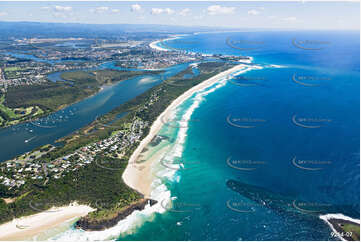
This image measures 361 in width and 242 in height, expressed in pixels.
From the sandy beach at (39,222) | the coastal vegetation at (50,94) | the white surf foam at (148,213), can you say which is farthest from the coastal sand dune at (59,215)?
the coastal vegetation at (50,94)

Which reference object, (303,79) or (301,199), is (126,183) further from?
(303,79)

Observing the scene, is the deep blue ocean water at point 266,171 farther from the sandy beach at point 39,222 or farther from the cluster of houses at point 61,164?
the cluster of houses at point 61,164

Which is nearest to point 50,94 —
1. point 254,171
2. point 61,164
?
point 61,164

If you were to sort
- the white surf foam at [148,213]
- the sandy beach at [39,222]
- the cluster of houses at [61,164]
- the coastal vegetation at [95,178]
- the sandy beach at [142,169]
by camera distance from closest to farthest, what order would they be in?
the white surf foam at [148,213], the sandy beach at [39,222], the coastal vegetation at [95,178], the sandy beach at [142,169], the cluster of houses at [61,164]

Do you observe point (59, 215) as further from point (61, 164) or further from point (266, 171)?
point (266, 171)

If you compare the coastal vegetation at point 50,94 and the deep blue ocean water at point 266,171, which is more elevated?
the coastal vegetation at point 50,94

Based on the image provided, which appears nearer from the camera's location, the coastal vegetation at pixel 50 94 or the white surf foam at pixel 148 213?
the white surf foam at pixel 148 213

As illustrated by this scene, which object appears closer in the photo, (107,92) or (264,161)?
(264,161)

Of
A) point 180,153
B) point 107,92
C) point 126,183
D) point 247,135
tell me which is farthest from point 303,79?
point 126,183
